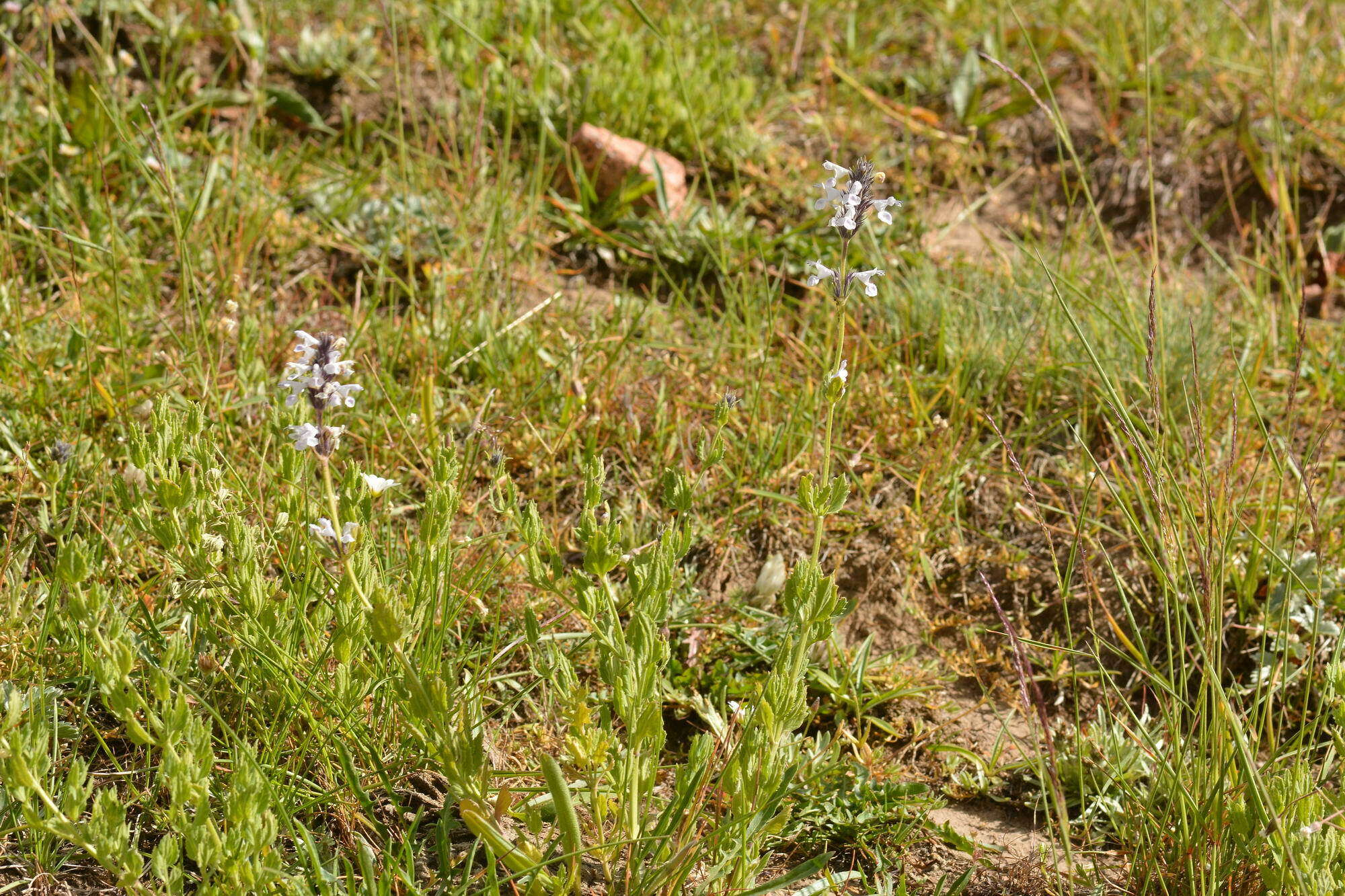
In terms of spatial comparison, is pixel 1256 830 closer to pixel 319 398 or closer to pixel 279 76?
pixel 319 398

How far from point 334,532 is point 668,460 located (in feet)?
3.90

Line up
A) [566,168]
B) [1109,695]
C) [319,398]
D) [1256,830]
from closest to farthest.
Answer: [319,398] < [1256,830] < [1109,695] < [566,168]

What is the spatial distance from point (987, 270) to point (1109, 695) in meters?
1.36

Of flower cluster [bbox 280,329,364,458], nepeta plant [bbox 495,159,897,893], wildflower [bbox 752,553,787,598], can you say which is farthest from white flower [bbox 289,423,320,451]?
wildflower [bbox 752,553,787,598]

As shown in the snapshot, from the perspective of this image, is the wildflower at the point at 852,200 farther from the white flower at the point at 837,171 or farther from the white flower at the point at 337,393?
the white flower at the point at 337,393

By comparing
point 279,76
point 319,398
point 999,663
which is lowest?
point 999,663

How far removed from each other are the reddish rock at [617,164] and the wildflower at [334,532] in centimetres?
198

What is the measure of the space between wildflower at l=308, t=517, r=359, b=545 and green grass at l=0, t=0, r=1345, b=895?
5 centimetres

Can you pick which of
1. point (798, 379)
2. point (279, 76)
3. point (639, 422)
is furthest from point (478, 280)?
point (279, 76)

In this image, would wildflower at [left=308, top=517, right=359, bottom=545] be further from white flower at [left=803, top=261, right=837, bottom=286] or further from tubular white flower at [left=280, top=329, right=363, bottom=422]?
white flower at [left=803, top=261, right=837, bottom=286]

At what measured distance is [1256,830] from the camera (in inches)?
65.3

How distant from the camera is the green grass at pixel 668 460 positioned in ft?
5.32

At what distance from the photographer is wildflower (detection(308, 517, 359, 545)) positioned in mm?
1522

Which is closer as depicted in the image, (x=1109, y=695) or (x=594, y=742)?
(x=594, y=742)
